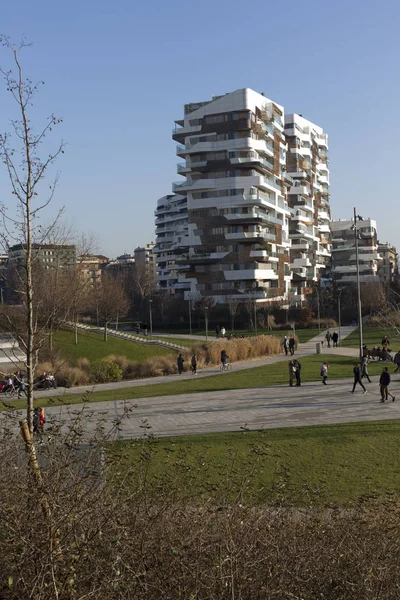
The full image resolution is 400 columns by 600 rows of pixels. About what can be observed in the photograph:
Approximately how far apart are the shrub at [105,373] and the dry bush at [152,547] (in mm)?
26182

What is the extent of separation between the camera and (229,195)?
72250mm

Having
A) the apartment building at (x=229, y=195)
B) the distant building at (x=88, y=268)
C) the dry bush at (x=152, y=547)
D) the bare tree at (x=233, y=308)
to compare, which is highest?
the apartment building at (x=229, y=195)

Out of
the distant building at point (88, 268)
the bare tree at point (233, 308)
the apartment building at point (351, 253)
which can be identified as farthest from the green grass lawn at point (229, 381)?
the apartment building at point (351, 253)

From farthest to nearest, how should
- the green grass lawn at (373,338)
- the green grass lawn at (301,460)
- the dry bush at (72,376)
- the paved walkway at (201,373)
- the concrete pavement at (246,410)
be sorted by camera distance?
the green grass lawn at (373,338) → the dry bush at (72,376) → the paved walkway at (201,373) → the concrete pavement at (246,410) → the green grass lawn at (301,460)

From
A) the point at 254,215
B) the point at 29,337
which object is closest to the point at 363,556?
the point at 29,337

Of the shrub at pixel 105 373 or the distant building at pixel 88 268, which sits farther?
the distant building at pixel 88 268

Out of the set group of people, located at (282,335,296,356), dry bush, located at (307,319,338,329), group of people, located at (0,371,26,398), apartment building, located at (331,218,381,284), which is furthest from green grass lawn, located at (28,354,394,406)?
apartment building, located at (331,218,381,284)

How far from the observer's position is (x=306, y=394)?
2461 cm

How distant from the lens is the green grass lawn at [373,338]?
1819 inches

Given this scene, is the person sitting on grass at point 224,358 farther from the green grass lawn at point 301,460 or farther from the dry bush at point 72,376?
the green grass lawn at point 301,460

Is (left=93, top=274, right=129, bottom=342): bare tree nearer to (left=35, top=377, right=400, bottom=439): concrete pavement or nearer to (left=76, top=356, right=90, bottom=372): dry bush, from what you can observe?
(left=76, top=356, right=90, bottom=372): dry bush

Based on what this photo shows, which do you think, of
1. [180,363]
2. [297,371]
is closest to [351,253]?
[180,363]

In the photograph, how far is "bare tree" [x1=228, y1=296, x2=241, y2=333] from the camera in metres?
68.4

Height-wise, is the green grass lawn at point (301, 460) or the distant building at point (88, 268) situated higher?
the distant building at point (88, 268)
